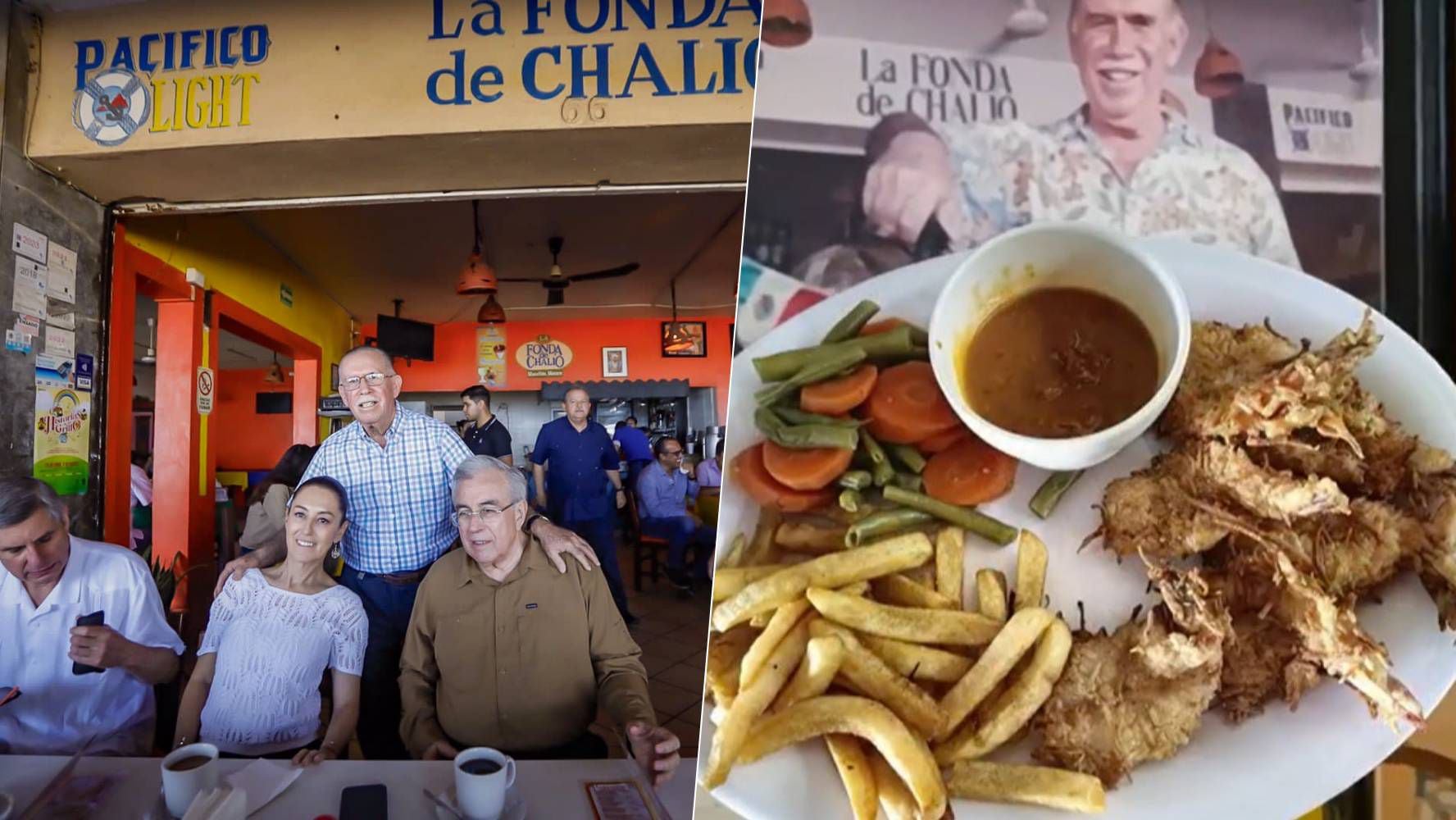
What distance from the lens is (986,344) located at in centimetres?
67

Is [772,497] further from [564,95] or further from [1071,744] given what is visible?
[564,95]

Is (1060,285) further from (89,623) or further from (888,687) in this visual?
(89,623)

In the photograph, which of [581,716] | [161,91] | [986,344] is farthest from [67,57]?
[986,344]

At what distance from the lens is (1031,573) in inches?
26.0

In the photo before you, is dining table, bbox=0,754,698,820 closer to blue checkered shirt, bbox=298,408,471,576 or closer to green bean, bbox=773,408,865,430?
blue checkered shirt, bbox=298,408,471,576

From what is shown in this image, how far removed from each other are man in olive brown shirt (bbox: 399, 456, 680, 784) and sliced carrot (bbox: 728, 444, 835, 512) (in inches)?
21.5

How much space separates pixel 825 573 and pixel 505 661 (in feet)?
2.33

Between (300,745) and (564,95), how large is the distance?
1.22 metres

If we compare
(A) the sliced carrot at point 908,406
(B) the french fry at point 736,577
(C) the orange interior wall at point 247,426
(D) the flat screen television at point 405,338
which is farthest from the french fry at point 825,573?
(C) the orange interior wall at point 247,426

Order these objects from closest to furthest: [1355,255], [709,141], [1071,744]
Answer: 1. [1071,744]
2. [1355,255]
3. [709,141]

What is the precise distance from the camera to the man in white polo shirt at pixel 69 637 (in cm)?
111

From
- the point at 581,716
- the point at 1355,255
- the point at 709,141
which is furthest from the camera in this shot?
the point at 709,141

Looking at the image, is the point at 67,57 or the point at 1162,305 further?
the point at 67,57

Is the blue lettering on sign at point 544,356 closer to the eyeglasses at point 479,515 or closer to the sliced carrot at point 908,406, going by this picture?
the eyeglasses at point 479,515
